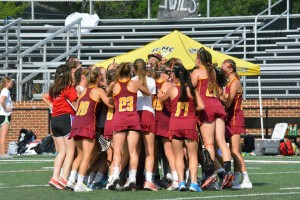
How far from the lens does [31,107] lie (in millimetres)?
28359

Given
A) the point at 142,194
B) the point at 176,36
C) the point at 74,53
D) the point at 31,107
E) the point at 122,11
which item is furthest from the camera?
the point at 122,11

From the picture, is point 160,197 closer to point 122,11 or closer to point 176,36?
point 176,36

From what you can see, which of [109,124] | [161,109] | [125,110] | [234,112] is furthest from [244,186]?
[109,124]

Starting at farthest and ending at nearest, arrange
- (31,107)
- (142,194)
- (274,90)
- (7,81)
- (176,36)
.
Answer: (274,90) < (31,107) < (176,36) < (7,81) < (142,194)

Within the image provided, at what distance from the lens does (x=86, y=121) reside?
13.7m

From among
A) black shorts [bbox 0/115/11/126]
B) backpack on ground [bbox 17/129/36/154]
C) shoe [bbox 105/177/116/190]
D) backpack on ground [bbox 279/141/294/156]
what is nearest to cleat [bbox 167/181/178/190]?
Result: shoe [bbox 105/177/116/190]

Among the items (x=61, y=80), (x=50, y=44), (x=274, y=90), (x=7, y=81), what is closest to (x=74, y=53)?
(x=50, y=44)

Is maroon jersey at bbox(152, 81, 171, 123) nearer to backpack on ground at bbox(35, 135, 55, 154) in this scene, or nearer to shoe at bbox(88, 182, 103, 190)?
shoe at bbox(88, 182, 103, 190)

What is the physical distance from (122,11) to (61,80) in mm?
26711

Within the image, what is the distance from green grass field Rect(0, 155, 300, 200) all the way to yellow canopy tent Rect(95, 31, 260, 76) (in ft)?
18.7

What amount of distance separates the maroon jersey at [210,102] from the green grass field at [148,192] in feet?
3.37

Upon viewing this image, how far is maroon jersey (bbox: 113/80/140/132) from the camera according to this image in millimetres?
13508

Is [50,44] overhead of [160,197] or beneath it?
overhead

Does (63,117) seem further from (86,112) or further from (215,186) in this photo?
(215,186)
